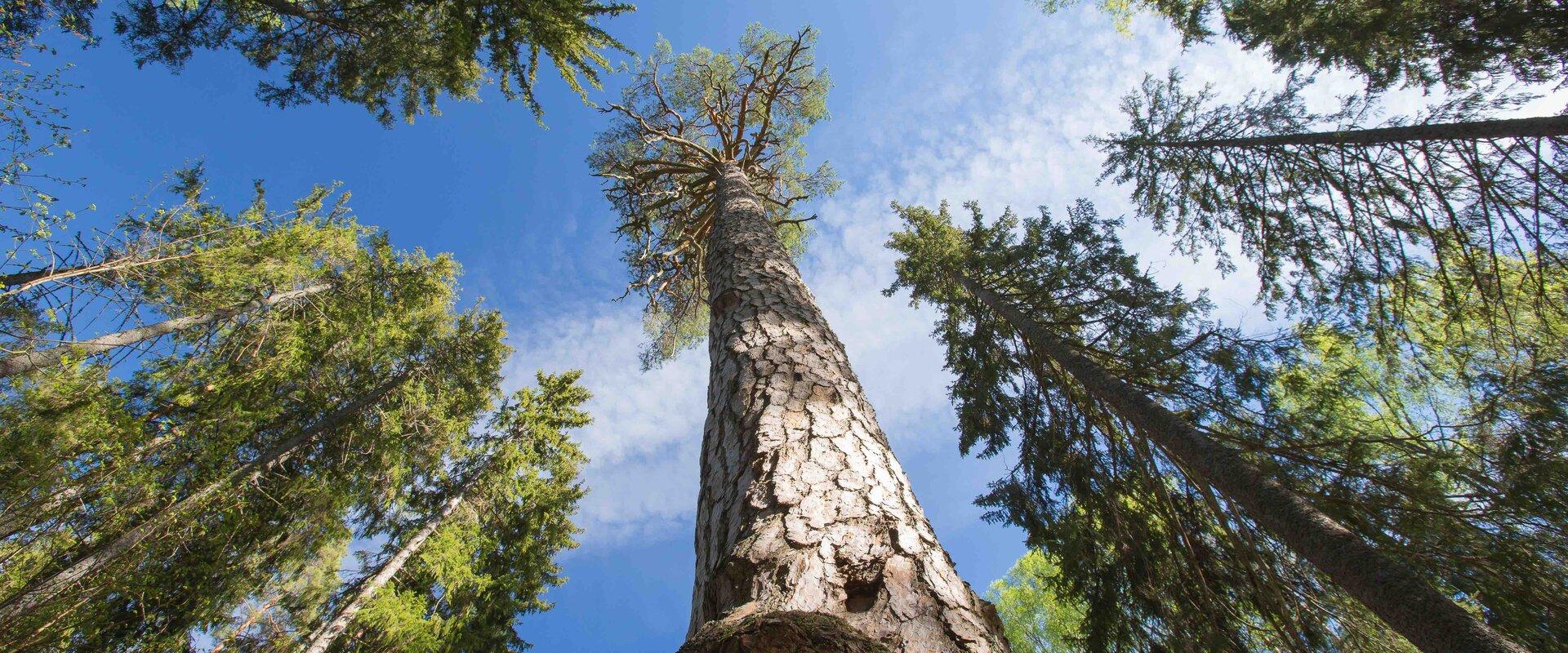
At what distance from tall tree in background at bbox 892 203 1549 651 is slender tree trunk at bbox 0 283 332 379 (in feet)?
32.9

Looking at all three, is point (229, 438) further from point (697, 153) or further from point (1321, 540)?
point (1321, 540)

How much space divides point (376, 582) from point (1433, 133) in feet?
43.0

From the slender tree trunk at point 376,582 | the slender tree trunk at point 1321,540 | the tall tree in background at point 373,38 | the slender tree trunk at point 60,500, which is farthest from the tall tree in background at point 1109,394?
the slender tree trunk at point 60,500

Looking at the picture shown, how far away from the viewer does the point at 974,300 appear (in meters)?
9.07

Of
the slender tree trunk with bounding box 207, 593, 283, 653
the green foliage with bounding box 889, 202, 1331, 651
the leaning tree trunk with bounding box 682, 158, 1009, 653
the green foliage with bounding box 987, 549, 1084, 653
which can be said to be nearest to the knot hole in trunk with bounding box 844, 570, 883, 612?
the leaning tree trunk with bounding box 682, 158, 1009, 653

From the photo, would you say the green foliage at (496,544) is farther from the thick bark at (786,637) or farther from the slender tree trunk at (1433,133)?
the slender tree trunk at (1433,133)

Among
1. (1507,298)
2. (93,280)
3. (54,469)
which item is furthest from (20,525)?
(1507,298)

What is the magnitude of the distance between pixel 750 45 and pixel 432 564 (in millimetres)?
10379

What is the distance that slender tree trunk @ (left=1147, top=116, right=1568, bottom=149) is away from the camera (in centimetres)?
462

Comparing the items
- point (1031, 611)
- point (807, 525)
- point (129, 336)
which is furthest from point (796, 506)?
point (1031, 611)

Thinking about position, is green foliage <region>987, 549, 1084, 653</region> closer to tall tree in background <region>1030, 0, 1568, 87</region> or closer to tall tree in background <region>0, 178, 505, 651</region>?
tall tree in background <region>1030, 0, 1568, 87</region>

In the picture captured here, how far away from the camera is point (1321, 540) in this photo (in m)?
3.36

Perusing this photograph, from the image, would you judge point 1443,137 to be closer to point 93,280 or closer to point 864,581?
point 864,581

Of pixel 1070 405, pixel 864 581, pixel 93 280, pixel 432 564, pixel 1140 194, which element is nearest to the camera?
pixel 864 581
